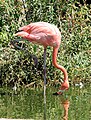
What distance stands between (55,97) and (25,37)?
1.17 metres

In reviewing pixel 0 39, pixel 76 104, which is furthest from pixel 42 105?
pixel 0 39

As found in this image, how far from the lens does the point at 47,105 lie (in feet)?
23.2

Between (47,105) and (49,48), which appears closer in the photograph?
(47,105)

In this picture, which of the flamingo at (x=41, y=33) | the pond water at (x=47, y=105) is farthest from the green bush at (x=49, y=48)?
the flamingo at (x=41, y=33)

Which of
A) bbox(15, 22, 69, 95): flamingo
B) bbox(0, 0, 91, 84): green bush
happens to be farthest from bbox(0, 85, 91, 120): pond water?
bbox(15, 22, 69, 95): flamingo

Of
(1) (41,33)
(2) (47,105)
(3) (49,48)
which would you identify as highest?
(1) (41,33)

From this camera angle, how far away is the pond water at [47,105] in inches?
251

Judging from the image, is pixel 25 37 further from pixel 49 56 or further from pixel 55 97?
pixel 49 56

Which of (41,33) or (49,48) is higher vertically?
(41,33)

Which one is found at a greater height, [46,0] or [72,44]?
[46,0]

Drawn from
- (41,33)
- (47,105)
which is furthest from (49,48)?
(47,105)

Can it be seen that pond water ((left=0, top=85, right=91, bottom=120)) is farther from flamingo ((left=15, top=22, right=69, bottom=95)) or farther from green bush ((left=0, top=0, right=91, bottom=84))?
flamingo ((left=15, top=22, right=69, bottom=95))

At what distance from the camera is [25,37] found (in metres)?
7.03

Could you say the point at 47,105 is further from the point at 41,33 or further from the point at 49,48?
the point at 49,48
